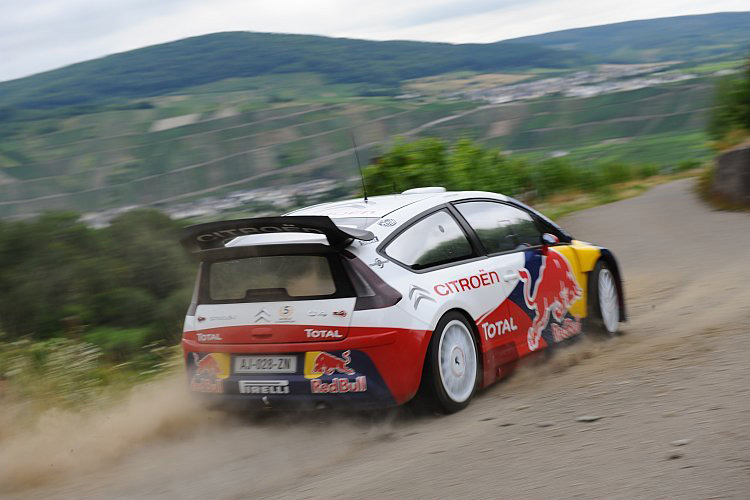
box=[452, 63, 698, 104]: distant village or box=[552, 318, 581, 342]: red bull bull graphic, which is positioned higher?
box=[452, 63, 698, 104]: distant village

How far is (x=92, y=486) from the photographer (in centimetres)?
520

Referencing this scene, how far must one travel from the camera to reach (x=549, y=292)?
720 centimetres

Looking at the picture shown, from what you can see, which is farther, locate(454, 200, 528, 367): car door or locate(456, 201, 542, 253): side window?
locate(456, 201, 542, 253): side window

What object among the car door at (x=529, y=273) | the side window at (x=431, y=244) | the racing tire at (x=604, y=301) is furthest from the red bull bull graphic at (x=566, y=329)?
the side window at (x=431, y=244)

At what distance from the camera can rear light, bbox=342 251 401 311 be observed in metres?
5.57

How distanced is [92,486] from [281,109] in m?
48.6

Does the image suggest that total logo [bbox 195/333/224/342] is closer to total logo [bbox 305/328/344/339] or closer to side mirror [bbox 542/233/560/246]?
total logo [bbox 305/328/344/339]

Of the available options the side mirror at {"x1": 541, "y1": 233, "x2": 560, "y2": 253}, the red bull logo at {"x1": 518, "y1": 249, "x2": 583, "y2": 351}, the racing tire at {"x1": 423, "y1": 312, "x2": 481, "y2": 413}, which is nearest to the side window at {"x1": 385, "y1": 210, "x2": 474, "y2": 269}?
the racing tire at {"x1": 423, "y1": 312, "x2": 481, "y2": 413}

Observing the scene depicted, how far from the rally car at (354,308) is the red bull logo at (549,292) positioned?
0.15m

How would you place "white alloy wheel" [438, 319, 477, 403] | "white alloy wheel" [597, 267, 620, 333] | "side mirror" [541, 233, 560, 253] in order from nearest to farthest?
"white alloy wheel" [438, 319, 477, 403], "side mirror" [541, 233, 560, 253], "white alloy wheel" [597, 267, 620, 333]

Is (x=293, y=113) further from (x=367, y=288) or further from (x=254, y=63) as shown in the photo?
(x=254, y=63)

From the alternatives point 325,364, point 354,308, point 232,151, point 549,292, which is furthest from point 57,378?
point 232,151

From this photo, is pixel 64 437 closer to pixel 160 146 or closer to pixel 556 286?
pixel 556 286

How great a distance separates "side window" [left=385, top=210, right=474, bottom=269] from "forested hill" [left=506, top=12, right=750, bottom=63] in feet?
354
